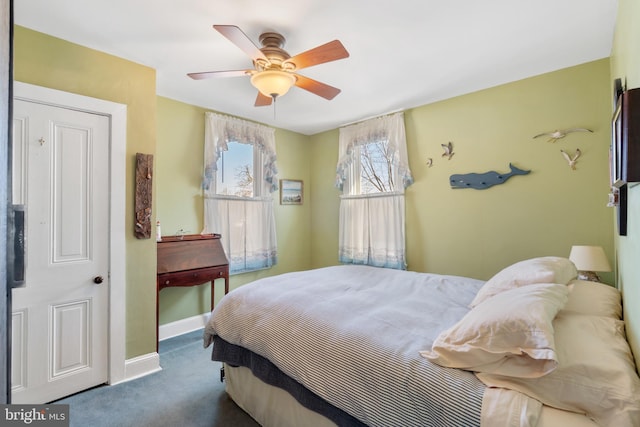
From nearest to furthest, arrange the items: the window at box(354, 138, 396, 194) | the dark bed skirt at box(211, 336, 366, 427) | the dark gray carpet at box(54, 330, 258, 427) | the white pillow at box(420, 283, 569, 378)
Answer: the white pillow at box(420, 283, 569, 378) < the dark bed skirt at box(211, 336, 366, 427) < the dark gray carpet at box(54, 330, 258, 427) < the window at box(354, 138, 396, 194)

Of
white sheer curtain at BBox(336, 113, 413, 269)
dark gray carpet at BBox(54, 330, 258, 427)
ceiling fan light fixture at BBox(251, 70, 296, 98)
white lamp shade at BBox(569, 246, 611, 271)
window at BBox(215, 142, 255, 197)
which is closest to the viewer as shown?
dark gray carpet at BBox(54, 330, 258, 427)

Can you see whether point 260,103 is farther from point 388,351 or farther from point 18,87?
point 388,351

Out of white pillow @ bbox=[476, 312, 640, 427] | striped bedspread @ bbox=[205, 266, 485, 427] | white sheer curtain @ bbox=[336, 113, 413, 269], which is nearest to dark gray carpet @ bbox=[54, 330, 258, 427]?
striped bedspread @ bbox=[205, 266, 485, 427]

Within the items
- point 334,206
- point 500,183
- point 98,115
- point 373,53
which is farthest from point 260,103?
point 500,183

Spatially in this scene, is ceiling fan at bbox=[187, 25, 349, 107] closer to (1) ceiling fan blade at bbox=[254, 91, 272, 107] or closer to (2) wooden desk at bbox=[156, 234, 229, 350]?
(1) ceiling fan blade at bbox=[254, 91, 272, 107]

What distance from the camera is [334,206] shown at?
454 centimetres

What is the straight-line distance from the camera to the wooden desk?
289 cm

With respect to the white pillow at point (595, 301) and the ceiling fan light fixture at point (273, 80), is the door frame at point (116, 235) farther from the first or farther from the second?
the white pillow at point (595, 301)

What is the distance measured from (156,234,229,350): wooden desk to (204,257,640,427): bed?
40.0 inches

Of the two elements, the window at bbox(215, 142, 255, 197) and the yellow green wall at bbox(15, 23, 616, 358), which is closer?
the yellow green wall at bbox(15, 23, 616, 358)

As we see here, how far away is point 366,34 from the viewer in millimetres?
2145

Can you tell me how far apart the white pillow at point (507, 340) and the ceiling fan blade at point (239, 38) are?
6.02 ft

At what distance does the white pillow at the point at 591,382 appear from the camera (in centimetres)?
86

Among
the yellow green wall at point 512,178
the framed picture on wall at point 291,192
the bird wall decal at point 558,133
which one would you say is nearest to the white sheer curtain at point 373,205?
the yellow green wall at point 512,178
